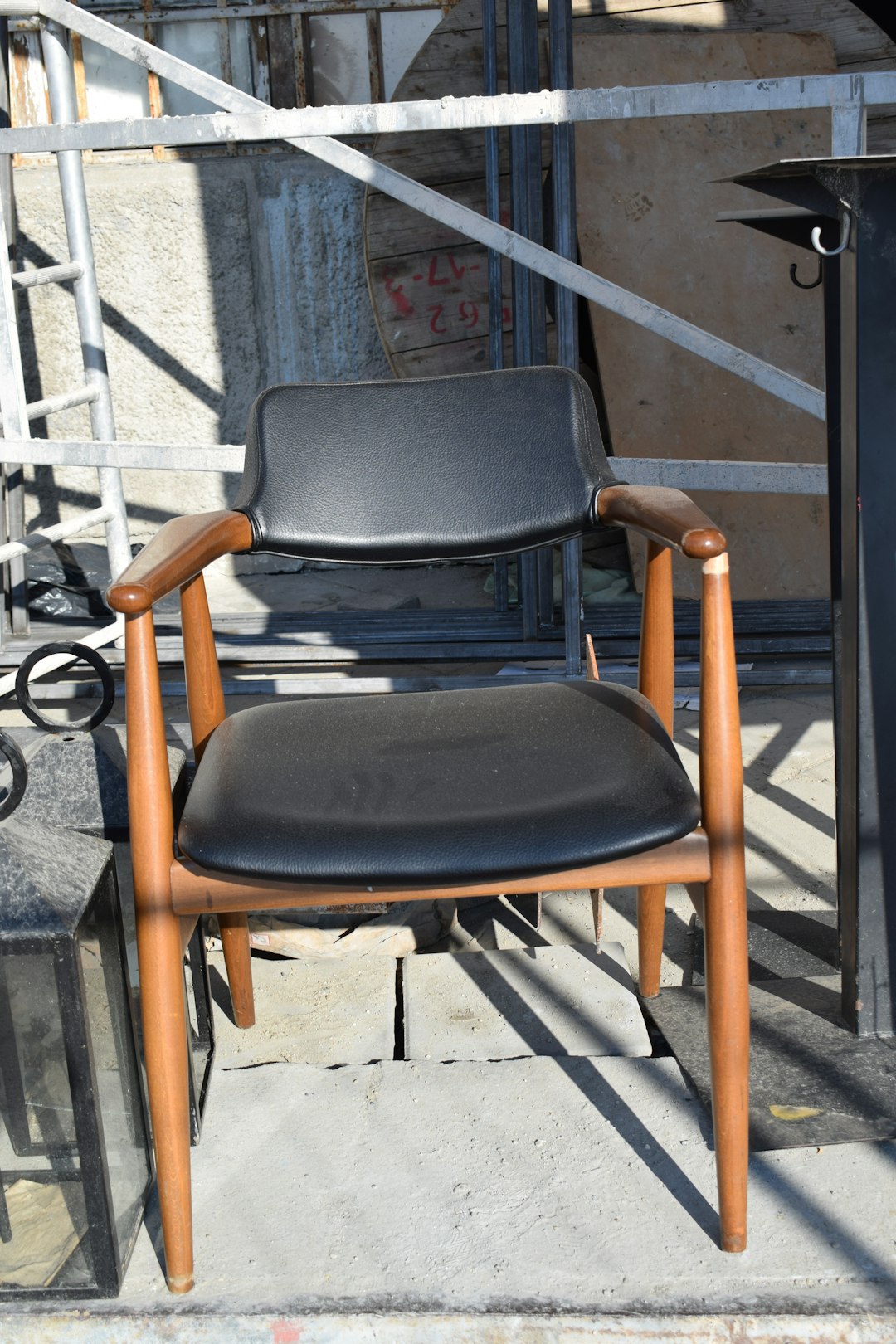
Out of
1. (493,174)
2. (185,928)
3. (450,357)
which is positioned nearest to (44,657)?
(185,928)

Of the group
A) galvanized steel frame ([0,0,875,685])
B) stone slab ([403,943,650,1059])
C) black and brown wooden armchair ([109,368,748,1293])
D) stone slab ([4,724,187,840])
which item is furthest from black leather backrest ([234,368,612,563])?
stone slab ([403,943,650,1059])

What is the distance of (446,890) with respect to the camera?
115cm

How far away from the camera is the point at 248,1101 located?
1527 mm

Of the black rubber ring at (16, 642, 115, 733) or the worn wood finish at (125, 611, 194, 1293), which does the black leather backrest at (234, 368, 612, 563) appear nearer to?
the black rubber ring at (16, 642, 115, 733)

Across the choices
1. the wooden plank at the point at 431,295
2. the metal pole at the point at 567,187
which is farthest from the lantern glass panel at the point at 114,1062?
the wooden plank at the point at 431,295

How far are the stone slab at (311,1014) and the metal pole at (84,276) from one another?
142cm

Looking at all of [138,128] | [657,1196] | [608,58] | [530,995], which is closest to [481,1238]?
[657,1196]

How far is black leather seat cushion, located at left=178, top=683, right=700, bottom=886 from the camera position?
1.13m

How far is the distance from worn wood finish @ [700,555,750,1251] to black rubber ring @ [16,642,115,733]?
0.60m

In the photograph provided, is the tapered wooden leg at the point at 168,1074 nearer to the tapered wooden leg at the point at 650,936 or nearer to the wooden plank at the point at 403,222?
the tapered wooden leg at the point at 650,936

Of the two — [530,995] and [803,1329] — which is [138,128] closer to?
[530,995]

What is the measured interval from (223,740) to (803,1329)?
808 mm

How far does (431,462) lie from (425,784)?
1.79 feet

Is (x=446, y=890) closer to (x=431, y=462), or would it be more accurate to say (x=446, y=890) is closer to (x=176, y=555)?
(x=176, y=555)
